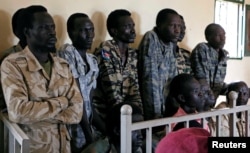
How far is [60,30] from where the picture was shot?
232 centimetres

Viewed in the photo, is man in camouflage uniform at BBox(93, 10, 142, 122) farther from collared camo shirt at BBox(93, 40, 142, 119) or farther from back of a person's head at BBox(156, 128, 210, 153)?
back of a person's head at BBox(156, 128, 210, 153)

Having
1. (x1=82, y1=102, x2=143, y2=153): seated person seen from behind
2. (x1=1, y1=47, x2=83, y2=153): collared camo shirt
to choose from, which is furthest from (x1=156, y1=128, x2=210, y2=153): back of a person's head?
(x1=82, y1=102, x2=143, y2=153): seated person seen from behind

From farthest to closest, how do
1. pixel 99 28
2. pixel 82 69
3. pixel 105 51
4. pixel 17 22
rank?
pixel 99 28
pixel 105 51
pixel 82 69
pixel 17 22

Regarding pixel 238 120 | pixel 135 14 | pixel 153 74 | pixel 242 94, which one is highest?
pixel 135 14

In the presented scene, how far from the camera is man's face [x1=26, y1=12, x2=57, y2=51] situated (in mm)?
1748

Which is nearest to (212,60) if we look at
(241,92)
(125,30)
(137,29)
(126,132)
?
(241,92)

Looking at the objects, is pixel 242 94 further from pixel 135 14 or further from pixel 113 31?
pixel 113 31

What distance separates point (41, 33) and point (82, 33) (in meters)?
0.40

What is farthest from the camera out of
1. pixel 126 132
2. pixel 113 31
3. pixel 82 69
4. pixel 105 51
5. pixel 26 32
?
pixel 113 31

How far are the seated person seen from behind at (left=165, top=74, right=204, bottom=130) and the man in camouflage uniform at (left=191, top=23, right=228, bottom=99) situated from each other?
61 cm

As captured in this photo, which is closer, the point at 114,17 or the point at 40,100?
the point at 40,100

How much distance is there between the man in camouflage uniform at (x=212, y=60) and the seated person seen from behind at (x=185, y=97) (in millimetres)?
607

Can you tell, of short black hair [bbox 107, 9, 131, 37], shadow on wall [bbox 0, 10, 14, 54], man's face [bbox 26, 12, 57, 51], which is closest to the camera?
man's face [bbox 26, 12, 57, 51]

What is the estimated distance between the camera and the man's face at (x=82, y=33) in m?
2.12
